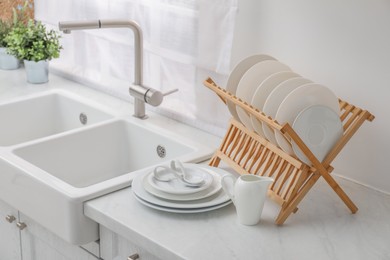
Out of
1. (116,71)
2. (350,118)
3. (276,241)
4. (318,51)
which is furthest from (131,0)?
(276,241)

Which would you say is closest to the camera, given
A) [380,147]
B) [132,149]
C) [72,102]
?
[380,147]

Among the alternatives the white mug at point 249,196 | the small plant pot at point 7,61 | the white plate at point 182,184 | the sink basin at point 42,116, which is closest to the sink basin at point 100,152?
the sink basin at point 42,116

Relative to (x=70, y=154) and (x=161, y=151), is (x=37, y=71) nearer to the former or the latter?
(x=70, y=154)

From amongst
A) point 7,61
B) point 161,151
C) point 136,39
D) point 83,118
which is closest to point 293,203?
point 161,151

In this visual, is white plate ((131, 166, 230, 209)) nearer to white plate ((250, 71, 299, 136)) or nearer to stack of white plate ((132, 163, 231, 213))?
stack of white plate ((132, 163, 231, 213))

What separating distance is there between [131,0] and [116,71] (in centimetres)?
31

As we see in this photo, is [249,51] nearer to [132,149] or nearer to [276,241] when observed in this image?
[132,149]

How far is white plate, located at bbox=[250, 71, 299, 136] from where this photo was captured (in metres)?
1.99

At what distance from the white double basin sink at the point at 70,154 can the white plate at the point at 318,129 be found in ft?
1.63

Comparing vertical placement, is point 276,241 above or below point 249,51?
below

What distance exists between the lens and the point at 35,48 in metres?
2.96

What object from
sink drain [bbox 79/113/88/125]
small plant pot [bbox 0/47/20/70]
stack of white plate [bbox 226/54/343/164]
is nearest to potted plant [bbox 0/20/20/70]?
small plant pot [bbox 0/47/20/70]

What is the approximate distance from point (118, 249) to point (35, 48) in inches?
48.7

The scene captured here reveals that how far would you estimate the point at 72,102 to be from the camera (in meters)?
2.81
